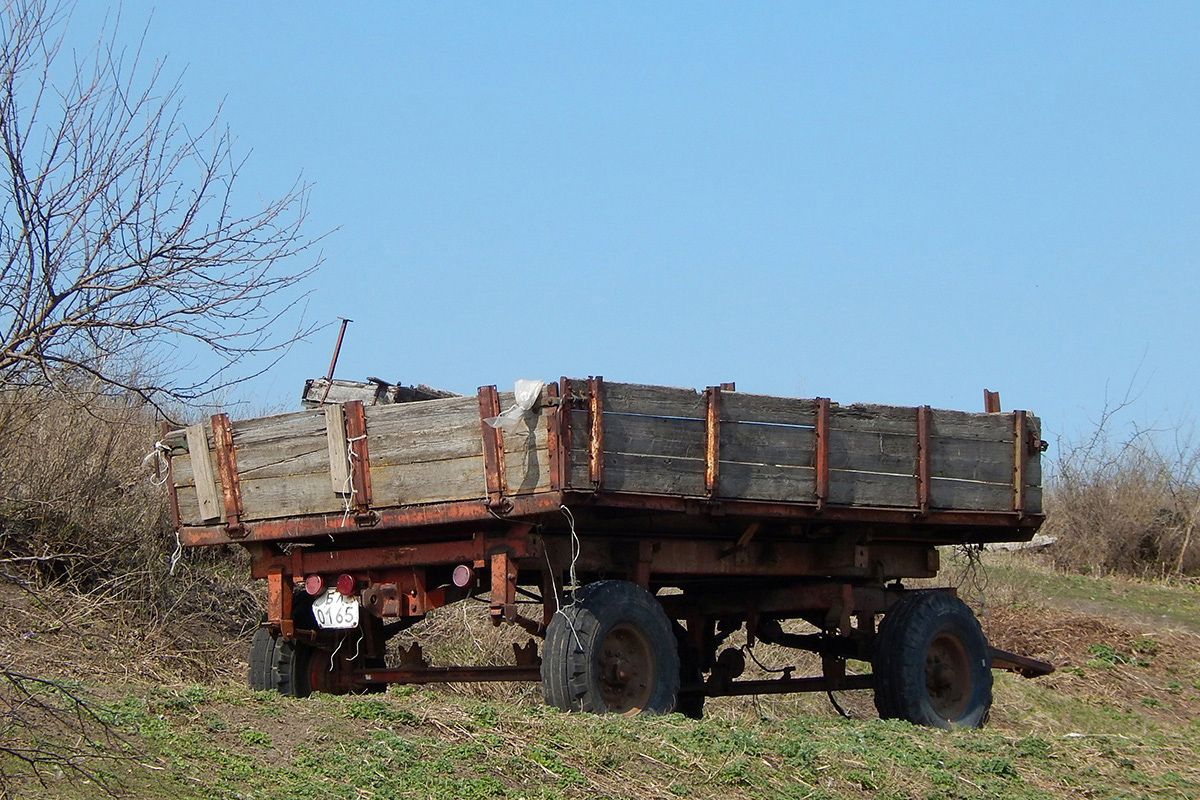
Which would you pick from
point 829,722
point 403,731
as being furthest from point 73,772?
point 829,722

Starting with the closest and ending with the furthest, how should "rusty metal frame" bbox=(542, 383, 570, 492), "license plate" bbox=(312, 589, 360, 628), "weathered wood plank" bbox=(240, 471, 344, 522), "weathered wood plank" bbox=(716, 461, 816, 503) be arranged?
"rusty metal frame" bbox=(542, 383, 570, 492), "weathered wood plank" bbox=(716, 461, 816, 503), "weathered wood plank" bbox=(240, 471, 344, 522), "license plate" bbox=(312, 589, 360, 628)

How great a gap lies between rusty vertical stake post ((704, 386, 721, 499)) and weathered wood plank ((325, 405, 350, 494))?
2.26 metres

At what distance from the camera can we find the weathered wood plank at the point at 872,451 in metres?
10.0

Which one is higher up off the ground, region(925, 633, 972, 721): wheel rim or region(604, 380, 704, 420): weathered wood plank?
region(604, 380, 704, 420): weathered wood plank

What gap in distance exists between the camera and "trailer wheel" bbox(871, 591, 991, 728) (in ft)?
35.2

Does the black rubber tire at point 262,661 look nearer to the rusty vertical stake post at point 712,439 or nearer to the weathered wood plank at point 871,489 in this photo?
the rusty vertical stake post at point 712,439

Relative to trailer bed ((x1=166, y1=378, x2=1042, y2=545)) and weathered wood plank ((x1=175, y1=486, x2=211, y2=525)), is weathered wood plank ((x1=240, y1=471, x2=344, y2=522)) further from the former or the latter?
weathered wood plank ((x1=175, y1=486, x2=211, y2=525))

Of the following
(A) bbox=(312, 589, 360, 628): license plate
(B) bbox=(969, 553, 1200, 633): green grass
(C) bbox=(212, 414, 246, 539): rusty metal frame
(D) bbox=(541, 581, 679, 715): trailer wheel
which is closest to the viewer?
(D) bbox=(541, 581, 679, 715): trailer wheel

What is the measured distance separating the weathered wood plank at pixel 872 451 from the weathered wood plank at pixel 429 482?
256 centimetres

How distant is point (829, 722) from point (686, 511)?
1861 mm

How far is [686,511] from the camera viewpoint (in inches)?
362

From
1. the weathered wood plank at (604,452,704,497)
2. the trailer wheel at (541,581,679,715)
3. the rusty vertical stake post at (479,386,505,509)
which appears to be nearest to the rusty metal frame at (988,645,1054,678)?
the trailer wheel at (541,581,679,715)

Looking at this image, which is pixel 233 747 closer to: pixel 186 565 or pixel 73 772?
pixel 73 772


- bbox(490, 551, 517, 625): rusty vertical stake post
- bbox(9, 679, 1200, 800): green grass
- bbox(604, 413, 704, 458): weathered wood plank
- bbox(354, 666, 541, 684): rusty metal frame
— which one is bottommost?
bbox(9, 679, 1200, 800): green grass
